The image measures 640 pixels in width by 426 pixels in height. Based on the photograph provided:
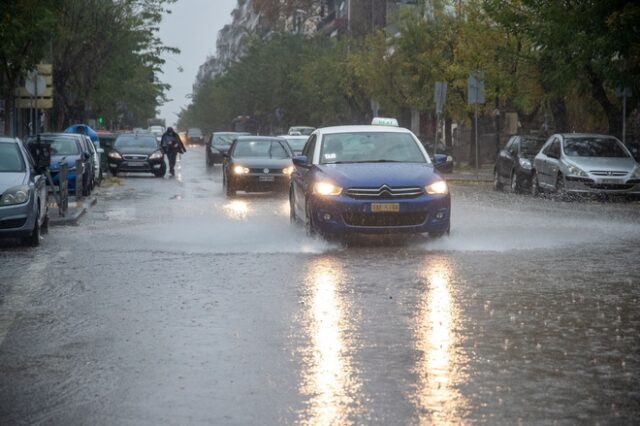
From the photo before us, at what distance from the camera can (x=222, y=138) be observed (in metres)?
57.9

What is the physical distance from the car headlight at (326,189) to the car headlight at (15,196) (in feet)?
12.3

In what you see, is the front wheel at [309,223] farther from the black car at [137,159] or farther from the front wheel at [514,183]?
the black car at [137,159]

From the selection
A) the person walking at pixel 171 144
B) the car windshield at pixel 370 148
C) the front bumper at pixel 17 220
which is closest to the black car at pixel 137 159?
the person walking at pixel 171 144

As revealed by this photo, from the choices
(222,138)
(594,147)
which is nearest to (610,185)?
(594,147)

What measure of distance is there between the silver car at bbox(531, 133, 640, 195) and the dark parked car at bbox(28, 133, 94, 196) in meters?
→ 10.6

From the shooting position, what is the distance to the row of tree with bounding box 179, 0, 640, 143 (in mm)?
31828

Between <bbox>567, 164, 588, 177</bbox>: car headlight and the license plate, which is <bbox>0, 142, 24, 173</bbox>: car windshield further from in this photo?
<bbox>567, 164, 588, 177</bbox>: car headlight

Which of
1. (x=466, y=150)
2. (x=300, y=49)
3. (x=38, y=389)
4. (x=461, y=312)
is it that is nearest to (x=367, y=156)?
(x=461, y=312)

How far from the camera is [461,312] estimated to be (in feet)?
34.8

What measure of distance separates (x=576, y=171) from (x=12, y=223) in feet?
49.3

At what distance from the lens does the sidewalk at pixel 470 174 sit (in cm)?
4109

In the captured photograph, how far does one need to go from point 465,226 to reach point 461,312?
9769mm

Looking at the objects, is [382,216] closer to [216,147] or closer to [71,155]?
[71,155]

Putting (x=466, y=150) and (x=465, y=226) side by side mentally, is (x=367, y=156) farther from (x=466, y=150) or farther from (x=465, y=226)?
(x=466, y=150)
